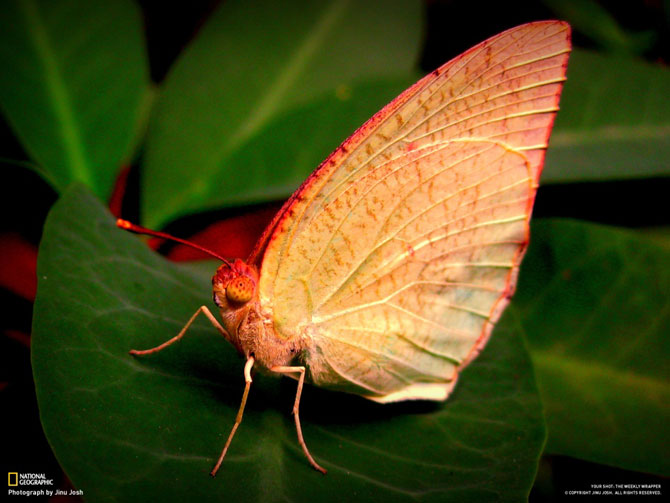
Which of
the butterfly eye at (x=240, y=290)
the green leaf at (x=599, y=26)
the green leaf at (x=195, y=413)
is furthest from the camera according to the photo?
the green leaf at (x=599, y=26)

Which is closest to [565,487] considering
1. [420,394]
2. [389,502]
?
[420,394]

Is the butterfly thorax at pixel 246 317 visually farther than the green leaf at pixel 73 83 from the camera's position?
No

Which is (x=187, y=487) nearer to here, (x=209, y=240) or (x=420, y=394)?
(x=420, y=394)

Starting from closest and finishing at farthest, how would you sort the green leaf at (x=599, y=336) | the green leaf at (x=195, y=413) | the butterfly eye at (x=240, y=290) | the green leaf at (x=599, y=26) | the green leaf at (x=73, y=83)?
the green leaf at (x=195, y=413)
the butterfly eye at (x=240, y=290)
the green leaf at (x=599, y=336)
the green leaf at (x=73, y=83)
the green leaf at (x=599, y=26)

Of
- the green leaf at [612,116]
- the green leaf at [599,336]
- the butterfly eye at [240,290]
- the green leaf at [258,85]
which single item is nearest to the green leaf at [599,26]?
the green leaf at [612,116]

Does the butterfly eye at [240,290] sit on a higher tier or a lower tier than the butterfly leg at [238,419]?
higher

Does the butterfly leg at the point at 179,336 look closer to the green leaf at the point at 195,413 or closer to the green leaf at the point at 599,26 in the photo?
the green leaf at the point at 195,413

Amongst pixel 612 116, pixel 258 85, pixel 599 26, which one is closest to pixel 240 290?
pixel 258 85

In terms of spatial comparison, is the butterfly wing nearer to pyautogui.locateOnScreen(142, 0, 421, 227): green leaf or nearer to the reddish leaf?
pyautogui.locateOnScreen(142, 0, 421, 227): green leaf
